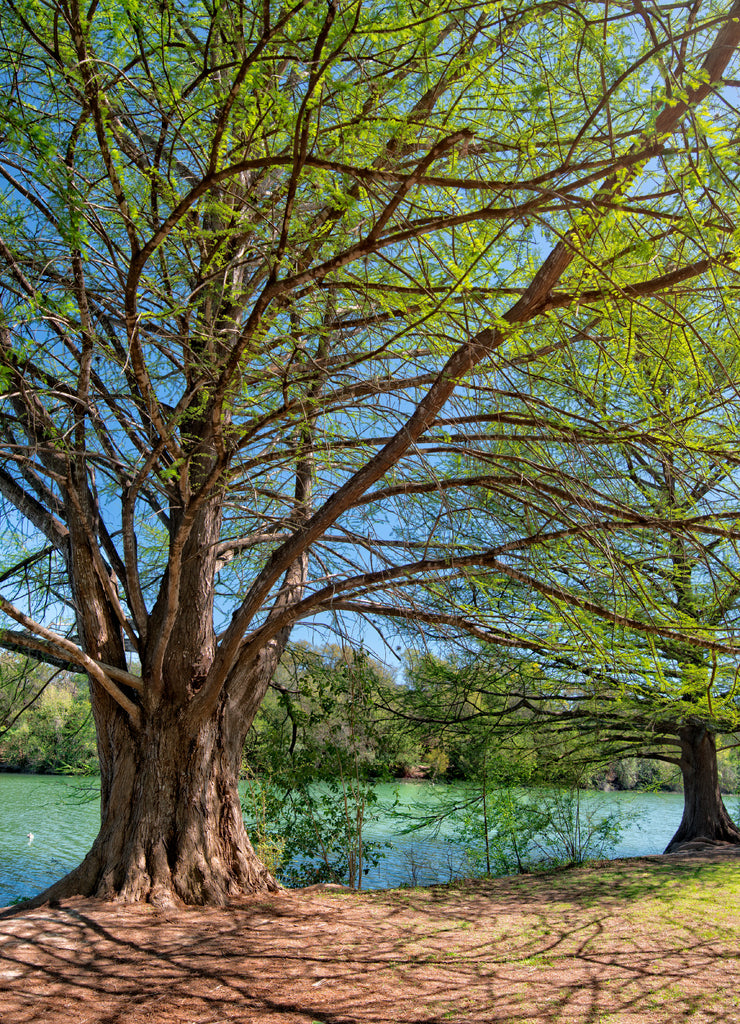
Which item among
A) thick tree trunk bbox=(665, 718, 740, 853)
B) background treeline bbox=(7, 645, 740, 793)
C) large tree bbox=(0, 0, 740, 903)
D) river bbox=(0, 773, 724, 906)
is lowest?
river bbox=(0, 773, 724, 906)

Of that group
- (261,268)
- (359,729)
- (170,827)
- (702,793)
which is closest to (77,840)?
(359,729)

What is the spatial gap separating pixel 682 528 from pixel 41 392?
314cm

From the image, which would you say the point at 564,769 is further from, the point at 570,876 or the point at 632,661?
the point at 632,661

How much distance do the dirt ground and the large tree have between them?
55 centimetres

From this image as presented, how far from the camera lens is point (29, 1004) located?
2.76 metres

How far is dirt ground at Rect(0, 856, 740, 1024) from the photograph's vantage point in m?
2.82

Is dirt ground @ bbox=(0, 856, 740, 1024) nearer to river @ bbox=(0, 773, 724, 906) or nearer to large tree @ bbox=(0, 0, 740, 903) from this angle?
large tree @ bbox=(0, 0, 740, 903)

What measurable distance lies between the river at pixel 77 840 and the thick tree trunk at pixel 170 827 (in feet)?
7.04

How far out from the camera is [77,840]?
11.2 meters

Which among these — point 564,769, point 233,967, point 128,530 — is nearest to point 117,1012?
point 233,967

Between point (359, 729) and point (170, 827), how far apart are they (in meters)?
2.94

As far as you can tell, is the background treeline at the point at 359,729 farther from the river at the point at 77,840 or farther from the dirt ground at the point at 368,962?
the dirt ground at the point at 368,962

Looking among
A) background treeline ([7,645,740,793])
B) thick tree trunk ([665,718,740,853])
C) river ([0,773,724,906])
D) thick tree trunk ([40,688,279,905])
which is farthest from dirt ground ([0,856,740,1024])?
thick tree trunk ([665,718,740,853])

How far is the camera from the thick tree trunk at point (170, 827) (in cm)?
427
